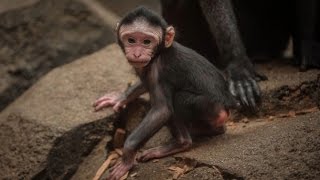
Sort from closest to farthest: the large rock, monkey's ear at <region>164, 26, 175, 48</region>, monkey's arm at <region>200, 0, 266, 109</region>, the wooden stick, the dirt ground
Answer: the dirt ground < monkey's ear at <region>164, 26, 175, 48</region> < the wooden stick < the large rock < monkey's arm at <region>200, 0, 266, 109</region>

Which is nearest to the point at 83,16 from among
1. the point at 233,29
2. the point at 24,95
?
the point at 24,95

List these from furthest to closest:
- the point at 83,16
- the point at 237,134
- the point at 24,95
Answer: the point at 83,16 → the point at 24,95 → the point at 237,134

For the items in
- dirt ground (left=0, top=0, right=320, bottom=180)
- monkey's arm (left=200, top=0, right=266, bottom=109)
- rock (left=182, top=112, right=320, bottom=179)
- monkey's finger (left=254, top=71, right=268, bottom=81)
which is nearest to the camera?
rock (left=182, top=112, right=320, bottom=179)

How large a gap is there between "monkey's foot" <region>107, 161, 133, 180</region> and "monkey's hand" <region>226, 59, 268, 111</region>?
1.03m

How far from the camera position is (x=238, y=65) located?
4.63 metres

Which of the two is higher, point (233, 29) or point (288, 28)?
point (233, 29)

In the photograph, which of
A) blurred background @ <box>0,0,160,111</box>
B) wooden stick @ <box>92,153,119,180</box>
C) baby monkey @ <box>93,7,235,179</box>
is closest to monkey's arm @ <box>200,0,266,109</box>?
baby monkey @ <box>93,7,235,179</box>

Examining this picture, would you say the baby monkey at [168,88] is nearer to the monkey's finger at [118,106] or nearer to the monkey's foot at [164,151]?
the monkey's foot at [164,151]

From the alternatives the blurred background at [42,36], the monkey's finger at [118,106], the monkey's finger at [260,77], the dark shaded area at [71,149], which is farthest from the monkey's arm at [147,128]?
the blurred background at [42,36]

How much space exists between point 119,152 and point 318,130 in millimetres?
1509

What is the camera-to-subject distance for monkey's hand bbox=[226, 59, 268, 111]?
4439 mm

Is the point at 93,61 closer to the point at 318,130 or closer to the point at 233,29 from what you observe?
the point at 233,29

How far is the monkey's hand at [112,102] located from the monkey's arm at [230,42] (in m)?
0.82

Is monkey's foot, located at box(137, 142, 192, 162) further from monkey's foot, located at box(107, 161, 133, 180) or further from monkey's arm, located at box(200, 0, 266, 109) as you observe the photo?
monkey's arm, located at box(200, 0, 266, 109)
